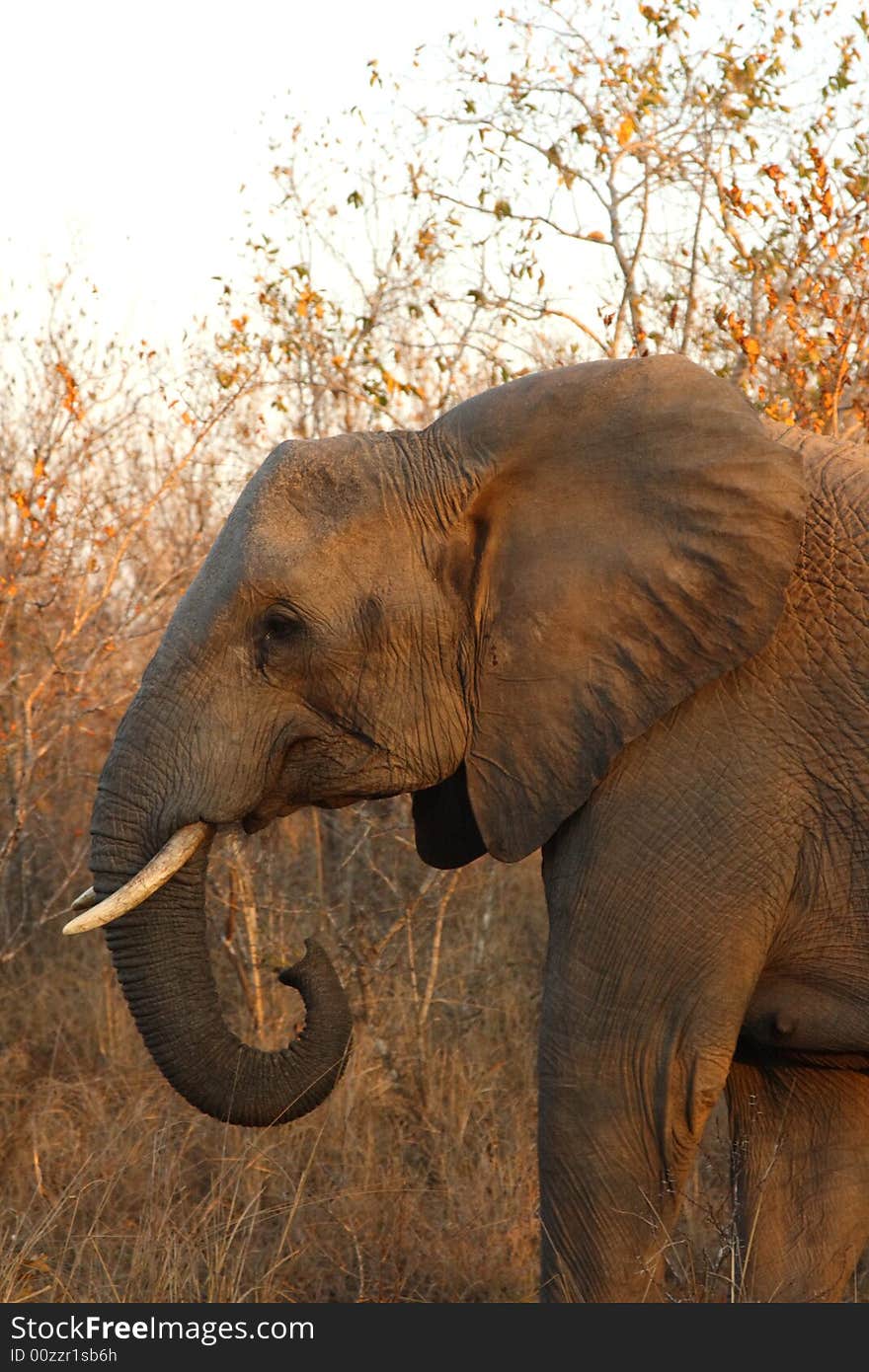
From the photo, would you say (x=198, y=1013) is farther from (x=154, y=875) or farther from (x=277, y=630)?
(x=277, y=630)

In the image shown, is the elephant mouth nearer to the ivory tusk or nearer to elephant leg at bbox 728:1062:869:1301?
the ivory tusk

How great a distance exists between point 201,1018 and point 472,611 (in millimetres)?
→ 1224

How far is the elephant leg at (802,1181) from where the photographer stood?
4.46 m

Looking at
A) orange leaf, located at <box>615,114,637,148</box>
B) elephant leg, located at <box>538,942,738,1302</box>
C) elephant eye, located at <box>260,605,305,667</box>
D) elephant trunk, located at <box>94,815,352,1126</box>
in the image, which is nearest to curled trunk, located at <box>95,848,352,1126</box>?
elephant trunk, located at <box>94,815,352,1126</box>

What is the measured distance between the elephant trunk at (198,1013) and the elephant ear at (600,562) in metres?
0.73

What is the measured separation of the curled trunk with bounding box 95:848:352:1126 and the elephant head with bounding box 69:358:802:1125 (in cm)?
5

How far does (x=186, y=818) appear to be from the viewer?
4.21 meters

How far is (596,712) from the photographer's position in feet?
13.4

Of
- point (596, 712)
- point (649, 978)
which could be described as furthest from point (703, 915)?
point (596, 712)

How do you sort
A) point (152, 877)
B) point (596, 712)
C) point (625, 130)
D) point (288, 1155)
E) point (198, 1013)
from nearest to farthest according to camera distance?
point (596, 712), point (152, 877), point (198, 1013), point (288, 1155), point (625, 130)

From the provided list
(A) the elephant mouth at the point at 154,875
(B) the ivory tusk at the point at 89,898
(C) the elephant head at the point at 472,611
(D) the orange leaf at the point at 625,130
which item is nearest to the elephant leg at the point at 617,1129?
(C) the elephant head at the point at 472,611

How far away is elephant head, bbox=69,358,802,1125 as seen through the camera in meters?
4.09

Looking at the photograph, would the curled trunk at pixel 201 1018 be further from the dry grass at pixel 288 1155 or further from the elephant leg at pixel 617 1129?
the elephant leg at pixel 617 1129
